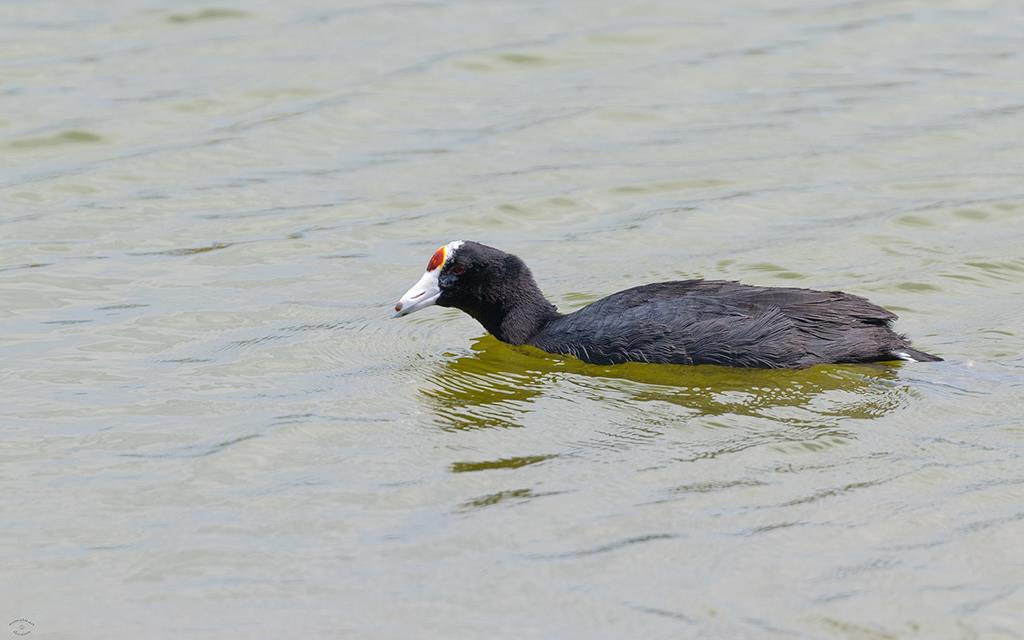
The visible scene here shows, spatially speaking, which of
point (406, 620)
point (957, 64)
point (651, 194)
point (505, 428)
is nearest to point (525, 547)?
point (406, 620)

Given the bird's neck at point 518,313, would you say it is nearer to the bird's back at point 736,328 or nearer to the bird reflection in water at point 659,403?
the bird reflection in water at point 659,403

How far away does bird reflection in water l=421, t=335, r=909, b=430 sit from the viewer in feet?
22.6

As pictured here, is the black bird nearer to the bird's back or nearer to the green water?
the bird's back

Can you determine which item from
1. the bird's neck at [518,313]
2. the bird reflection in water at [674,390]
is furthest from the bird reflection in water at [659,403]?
the bird's neck at [518,313]

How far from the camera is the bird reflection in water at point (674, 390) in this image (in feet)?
22.6

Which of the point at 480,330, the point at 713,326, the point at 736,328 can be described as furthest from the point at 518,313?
the point at 736,328

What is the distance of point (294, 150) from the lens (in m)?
11.8

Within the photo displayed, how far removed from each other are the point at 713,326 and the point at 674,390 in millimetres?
429

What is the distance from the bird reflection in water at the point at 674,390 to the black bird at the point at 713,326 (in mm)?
72

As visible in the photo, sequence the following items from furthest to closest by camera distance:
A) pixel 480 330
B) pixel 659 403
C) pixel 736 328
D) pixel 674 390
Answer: pixel 480 330, pixel 736 328, pixel 674 390, pixel 659 403

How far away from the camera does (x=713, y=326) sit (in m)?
7.51

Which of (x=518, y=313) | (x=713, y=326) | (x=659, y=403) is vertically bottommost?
(x=659, y=403)

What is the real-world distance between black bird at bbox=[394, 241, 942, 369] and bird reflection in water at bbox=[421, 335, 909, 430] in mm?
A: 72

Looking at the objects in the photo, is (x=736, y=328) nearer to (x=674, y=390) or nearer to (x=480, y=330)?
(x=674, y=390)
